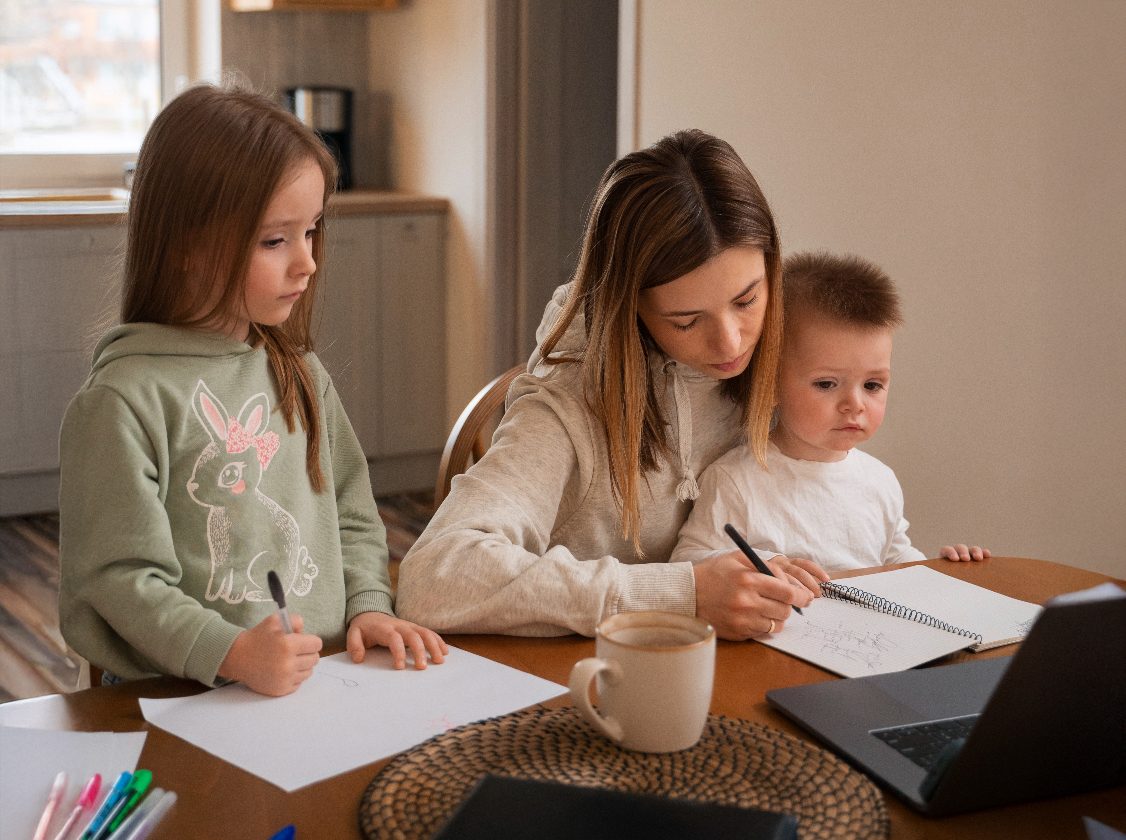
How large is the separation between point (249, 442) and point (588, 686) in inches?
20.5

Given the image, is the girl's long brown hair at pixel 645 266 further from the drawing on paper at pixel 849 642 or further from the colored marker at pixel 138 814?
the colored marker at pixel 138 814

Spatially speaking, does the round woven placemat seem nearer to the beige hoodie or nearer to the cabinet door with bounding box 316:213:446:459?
the beige hoodie

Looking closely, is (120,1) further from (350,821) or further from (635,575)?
(350,821)

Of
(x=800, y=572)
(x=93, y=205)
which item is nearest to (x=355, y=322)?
(x=93, y=205)

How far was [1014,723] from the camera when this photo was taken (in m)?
0.80

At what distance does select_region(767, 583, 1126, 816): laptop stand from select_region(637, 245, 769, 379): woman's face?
1.43 ft

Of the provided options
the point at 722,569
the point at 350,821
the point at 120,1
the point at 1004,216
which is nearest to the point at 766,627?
the point at 722,569

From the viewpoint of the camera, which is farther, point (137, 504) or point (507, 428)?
point (507, 428)

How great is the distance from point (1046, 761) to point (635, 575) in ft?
1.48

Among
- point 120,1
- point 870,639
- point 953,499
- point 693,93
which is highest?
point 120,1

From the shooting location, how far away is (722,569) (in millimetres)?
1190

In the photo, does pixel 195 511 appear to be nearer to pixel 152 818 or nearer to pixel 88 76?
pixel 152 818

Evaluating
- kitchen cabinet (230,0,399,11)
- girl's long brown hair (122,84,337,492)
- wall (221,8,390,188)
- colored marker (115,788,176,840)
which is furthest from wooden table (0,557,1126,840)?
wall (221,8,390,188)

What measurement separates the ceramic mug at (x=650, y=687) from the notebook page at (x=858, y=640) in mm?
257
